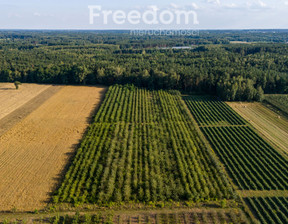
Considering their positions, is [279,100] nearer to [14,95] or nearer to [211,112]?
[211,112]

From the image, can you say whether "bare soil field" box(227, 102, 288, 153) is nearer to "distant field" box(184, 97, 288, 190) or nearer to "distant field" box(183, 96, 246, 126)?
"distant field" box(184, 97, 288, 190)

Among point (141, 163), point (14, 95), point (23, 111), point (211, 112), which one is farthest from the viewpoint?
point (14, 95)

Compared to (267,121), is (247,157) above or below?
below

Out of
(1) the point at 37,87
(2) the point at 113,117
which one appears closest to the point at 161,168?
(2) the point at 113,117

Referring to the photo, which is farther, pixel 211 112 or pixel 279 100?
pixel 279 100

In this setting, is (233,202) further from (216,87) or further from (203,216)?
(216,87)

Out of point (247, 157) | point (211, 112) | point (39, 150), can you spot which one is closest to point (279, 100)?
point (211, 112)

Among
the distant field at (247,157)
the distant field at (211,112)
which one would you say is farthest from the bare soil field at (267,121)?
the distant field at (211,112)
